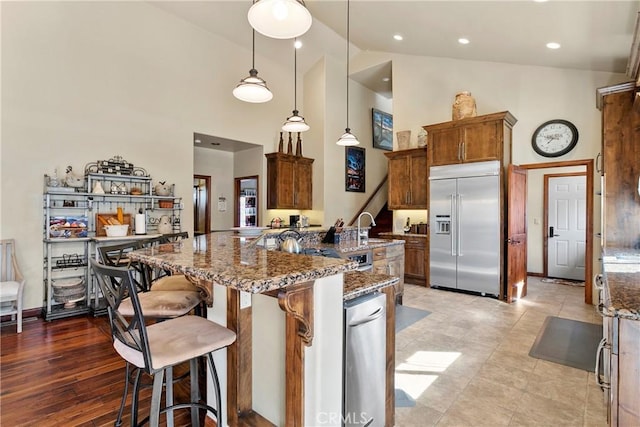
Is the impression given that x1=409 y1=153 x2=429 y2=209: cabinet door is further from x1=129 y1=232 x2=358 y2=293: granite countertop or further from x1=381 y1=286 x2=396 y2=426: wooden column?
x1=129 y1=232 x2=358 y2=293: granite countertop

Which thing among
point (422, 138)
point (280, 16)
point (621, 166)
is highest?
point (422, 138)

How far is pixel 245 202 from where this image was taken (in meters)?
7.62

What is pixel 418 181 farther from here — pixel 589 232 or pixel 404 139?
pixel 589 232

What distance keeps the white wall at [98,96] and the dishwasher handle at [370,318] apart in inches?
181

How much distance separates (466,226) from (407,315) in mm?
1985

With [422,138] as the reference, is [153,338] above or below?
below

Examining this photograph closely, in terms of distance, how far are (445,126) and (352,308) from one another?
4804mm

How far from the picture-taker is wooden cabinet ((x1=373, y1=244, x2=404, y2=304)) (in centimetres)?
406

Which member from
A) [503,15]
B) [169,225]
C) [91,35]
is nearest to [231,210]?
[169,225]

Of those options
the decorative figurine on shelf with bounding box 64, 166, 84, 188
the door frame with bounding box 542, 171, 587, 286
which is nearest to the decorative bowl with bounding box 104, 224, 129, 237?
the decorative figurine on shelf with bounding box 64, 166, 84, 188

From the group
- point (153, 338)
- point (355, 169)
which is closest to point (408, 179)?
point (355, 169)

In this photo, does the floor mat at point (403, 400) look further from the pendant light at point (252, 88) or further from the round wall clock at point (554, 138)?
the round wall clock at point (554, 138)

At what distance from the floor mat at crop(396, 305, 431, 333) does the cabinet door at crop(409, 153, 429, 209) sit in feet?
7.32

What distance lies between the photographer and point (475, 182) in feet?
16.8
